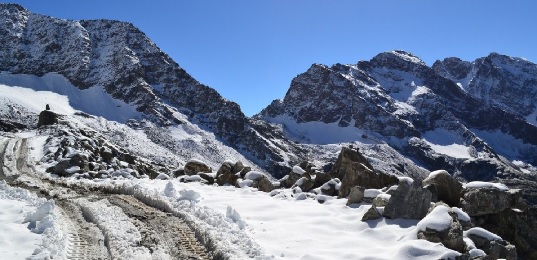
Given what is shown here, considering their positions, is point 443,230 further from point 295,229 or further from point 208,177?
point 208,177

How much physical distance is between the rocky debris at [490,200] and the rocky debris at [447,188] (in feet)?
4.10

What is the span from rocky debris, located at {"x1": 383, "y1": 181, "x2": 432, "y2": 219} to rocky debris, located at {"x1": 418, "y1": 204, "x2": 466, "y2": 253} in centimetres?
131

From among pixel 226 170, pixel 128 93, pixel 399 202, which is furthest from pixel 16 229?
pixel 128 93

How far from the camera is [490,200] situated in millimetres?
12906

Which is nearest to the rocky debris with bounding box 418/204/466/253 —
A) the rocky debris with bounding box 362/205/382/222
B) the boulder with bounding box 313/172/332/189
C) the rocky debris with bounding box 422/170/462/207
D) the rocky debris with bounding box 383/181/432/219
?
the rocky debris with bounding box 383/181/432/219

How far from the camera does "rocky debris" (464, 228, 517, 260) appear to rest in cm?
1063

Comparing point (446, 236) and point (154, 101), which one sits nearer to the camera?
point (446, 236)

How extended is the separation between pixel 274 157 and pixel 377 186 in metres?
157

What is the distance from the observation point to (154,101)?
17575cm

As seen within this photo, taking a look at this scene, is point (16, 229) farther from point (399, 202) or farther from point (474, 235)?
point (474, 235)

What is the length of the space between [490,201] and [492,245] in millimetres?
2496

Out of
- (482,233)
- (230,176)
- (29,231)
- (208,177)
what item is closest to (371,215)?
(482,233)

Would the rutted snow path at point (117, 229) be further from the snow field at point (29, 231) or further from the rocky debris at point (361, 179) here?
the rocky debris at point (361, 179)

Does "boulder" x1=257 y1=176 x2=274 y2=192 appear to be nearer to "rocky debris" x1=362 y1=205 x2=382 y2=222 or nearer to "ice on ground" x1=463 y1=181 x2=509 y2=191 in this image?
"rocky debris" x1=362 y1=205 x2=382 y2=222
